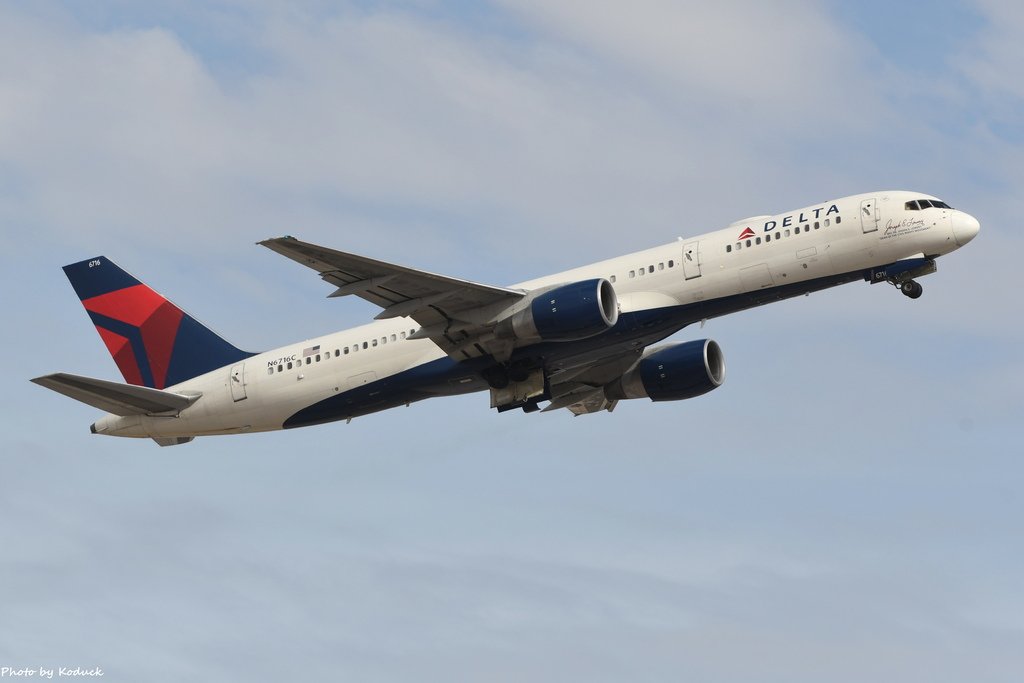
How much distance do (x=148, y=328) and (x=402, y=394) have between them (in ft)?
38.2

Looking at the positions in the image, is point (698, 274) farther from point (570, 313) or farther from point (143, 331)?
point (143, 331)

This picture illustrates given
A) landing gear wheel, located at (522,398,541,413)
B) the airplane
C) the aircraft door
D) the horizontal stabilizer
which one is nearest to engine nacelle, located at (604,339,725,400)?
the airplane

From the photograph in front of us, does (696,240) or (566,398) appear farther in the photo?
(566,398)

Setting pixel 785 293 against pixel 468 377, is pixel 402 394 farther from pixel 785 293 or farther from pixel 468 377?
pixel 785 293

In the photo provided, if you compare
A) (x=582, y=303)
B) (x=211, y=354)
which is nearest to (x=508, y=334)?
(x=582, y=303)

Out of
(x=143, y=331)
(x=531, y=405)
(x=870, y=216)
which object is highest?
(x=870, y=216)

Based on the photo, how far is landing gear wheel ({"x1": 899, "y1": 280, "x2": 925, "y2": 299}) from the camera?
46.6 meters

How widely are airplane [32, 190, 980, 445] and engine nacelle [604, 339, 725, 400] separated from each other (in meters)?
0.05

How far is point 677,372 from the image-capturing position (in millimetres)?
53906

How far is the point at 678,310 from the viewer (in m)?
47.1

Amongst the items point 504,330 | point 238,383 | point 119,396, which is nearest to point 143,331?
point 119,396

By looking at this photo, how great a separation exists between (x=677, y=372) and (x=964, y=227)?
12445mm

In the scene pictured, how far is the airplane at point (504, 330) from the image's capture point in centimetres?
4606

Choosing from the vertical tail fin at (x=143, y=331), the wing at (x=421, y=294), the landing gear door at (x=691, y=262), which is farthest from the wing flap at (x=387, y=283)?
the vertical tail fin at (x=143, y=331)
